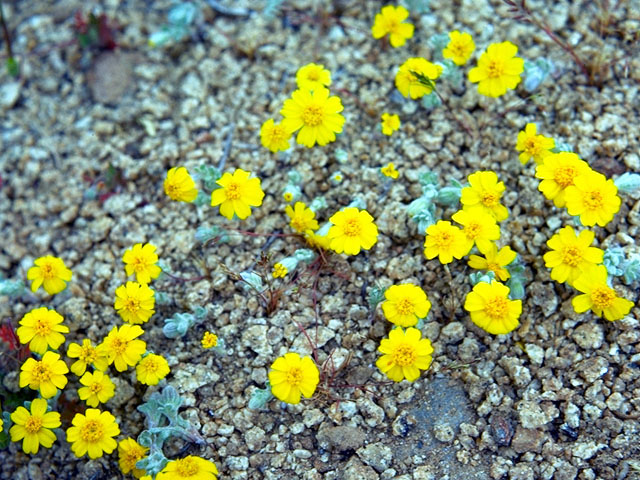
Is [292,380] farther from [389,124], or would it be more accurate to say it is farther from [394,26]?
[394,26]

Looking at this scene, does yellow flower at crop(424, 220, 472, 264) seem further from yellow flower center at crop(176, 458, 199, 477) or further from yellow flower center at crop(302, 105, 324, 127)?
yellow flower center at crop(176, 458, 199, 477)

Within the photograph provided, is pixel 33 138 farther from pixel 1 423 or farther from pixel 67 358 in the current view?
pixel 1 423

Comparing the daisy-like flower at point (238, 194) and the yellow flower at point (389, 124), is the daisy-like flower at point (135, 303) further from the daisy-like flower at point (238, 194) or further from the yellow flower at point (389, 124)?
the yellow flower at point (389, 124)

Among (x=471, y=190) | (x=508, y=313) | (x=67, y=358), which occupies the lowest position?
(x=67, y=358)

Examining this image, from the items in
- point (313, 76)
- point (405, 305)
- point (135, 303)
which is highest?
point (313, 76)

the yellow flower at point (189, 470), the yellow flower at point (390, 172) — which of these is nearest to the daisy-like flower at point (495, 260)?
the yellow flower at point (390, 172)

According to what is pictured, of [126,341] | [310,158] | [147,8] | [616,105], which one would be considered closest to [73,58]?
[147,8]

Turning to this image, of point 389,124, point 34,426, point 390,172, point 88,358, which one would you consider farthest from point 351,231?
point 34,426
